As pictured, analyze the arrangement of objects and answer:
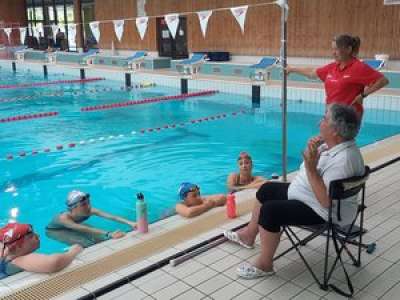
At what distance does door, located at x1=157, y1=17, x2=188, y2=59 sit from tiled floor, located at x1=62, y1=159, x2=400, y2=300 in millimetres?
15341

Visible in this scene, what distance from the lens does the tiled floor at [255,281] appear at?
264 cm

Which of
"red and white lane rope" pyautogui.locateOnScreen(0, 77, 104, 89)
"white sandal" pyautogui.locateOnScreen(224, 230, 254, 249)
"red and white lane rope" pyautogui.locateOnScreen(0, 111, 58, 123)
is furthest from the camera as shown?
"red and white lane rope" pyautogui.locateOnScreen(0, 77, 104, 89)

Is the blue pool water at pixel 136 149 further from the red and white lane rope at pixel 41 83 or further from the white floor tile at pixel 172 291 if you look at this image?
the red and white lane rope at pixel 41 83

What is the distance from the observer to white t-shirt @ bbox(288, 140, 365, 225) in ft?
8.04

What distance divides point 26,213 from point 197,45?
1285cm

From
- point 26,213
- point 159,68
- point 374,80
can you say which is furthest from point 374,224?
point 159,68

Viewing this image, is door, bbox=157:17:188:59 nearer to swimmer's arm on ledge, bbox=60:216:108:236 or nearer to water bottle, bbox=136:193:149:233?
swimmer's arm on ledge, bbox=60:216:108:236

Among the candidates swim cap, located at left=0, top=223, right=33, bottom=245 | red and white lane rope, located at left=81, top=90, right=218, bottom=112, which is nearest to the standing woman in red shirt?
swim cap, located at left=0, top=223, right=33, bottom=245

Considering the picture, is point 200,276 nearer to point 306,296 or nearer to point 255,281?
point 255,281

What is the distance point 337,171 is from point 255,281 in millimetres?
846

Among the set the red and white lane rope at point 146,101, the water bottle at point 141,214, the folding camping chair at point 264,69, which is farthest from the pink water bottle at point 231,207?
the folding camping chair at point 264,69

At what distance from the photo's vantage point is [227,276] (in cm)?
285

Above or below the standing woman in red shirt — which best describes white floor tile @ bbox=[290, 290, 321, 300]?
below

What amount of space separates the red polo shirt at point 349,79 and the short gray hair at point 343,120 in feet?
4.03
